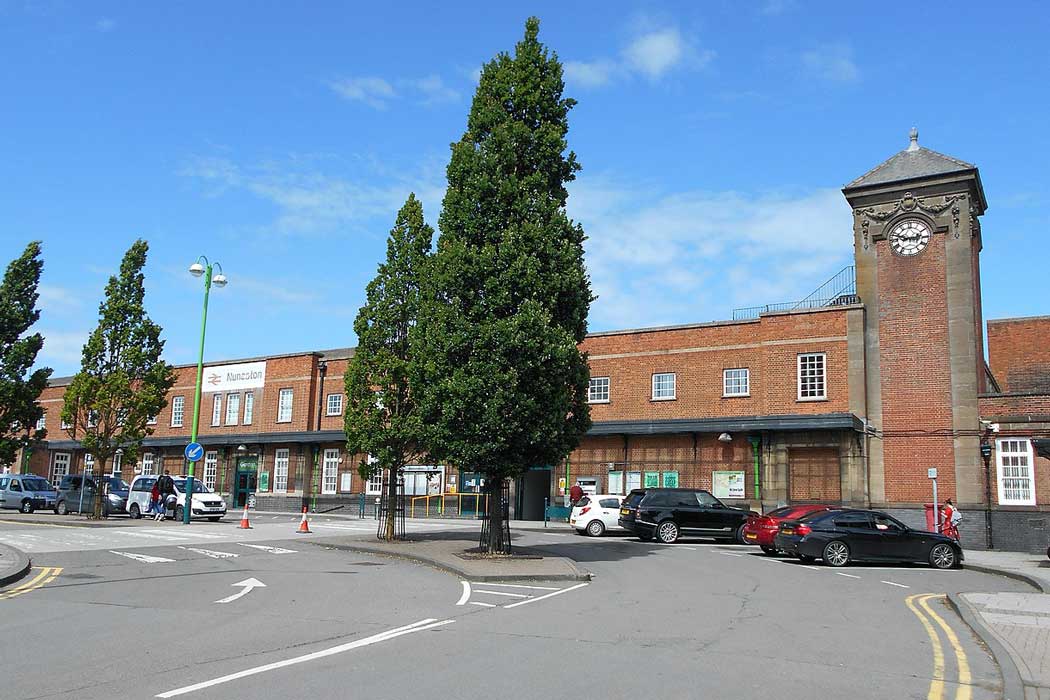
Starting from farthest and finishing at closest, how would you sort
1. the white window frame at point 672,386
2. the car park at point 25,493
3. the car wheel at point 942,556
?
1. the car park at point 25,493
2. the white window frame at point 672,386
3. the car wheel at point 942,556

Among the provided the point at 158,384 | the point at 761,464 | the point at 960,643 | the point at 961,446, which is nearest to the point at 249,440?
the point at 158,384

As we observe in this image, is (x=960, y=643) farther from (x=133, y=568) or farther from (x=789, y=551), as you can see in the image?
(x=133, y=568)

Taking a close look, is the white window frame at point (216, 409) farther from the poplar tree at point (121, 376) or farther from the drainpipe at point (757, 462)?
the drainpipe at point (757, 462)

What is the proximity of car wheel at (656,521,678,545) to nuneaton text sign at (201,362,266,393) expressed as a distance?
2959 centimetres

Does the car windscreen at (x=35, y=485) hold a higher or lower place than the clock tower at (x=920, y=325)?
lower

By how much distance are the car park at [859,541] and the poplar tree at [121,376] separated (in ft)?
76.8

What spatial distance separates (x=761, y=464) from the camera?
105ft

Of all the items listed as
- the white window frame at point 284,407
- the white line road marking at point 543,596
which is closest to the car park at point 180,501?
the white window frame at point 284,407

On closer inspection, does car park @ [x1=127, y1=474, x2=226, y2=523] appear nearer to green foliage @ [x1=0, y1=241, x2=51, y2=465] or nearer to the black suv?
green foliage @ [x1=0, y1=241, x2=51, y2=465]

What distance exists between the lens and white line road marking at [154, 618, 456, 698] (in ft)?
22.6

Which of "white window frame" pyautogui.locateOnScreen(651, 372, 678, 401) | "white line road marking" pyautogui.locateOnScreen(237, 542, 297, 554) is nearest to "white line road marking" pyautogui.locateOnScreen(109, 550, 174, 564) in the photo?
"white line road marking" pyautogui.locateOnScreen(237, 542, 297, 554)

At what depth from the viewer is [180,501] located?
32.7 m

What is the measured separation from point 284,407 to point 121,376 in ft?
53.0

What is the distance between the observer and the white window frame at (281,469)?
46.1 m
